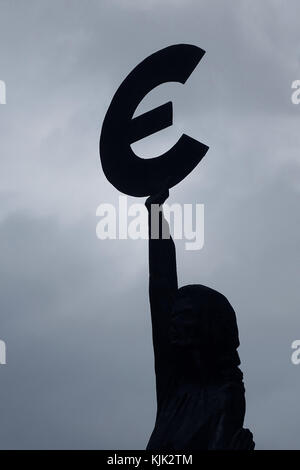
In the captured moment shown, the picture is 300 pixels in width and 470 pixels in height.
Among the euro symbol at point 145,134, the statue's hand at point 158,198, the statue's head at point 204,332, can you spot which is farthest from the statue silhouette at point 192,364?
the euro symbol at point 145,134

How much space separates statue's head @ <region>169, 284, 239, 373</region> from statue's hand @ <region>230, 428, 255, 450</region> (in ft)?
2.33

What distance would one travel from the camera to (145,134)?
11570 millimetres

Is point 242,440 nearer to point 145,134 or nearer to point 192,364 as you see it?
point 192,364

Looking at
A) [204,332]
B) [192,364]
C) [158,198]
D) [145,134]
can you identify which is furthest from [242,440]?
[145,134]

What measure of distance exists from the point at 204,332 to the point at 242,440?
43.6 inches

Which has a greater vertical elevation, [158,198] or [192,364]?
[158,198]

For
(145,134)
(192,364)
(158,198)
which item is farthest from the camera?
(145,134)

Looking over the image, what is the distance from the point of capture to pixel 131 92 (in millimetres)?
11539

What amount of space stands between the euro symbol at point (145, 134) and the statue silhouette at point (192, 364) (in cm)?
68

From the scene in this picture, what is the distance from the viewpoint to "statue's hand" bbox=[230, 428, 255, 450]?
9.61 m

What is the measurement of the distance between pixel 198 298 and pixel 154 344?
30.6 inches
